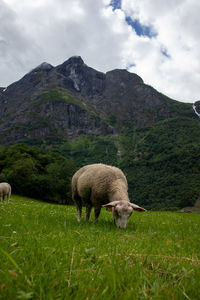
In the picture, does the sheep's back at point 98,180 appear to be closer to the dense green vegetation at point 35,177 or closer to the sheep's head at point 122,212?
the sheep's head at point 122,212

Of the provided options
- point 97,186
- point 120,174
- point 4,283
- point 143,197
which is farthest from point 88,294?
point 143,197

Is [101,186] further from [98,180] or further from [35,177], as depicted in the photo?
[35,177]

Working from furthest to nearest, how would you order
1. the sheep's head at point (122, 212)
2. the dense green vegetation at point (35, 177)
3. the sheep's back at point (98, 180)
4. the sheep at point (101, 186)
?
the dense green vegetation at point (35, 177) < the sheep's back at point (98, 180) < the sheep at point (101, 186) < the sheep's head at point (122, 212)

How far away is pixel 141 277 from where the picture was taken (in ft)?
6.25

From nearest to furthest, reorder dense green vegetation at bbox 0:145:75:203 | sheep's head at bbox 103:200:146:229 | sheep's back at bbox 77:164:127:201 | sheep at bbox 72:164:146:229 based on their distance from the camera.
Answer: sheep's head at bbox 103:200:146:229, sheep at bbox 72:164:146:229, sheep's back at bbox 77:164:127:201, dense green vegetation at bbox 0:145:75:203

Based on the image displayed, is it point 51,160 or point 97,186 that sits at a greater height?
point 51,160

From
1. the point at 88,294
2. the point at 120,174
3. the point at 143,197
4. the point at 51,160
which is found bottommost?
the point at 143,197

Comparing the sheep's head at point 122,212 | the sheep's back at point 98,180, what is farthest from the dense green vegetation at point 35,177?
the sheep's head at point 122,212

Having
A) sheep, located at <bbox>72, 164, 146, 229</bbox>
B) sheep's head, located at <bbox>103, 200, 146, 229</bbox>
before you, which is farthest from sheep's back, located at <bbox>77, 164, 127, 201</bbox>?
sheep's head, located at <bbox>103, 200, 146, 229</bbox>

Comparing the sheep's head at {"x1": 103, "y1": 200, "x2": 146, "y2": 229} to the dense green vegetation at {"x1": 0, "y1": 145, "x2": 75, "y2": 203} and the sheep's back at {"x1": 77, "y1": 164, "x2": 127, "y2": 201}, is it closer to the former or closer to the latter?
the sheep's back at {"x1": 77, "y1": 164, "x2": 127, "y2": 201}

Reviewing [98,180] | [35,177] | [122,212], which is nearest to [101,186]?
[98,180]

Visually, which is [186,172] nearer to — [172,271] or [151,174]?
[151,174]

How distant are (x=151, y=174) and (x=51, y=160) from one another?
135 metres

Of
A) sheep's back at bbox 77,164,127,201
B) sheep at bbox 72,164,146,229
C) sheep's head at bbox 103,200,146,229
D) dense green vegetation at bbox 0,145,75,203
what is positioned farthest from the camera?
dense green vegetation at bbox 0,145,75,203
